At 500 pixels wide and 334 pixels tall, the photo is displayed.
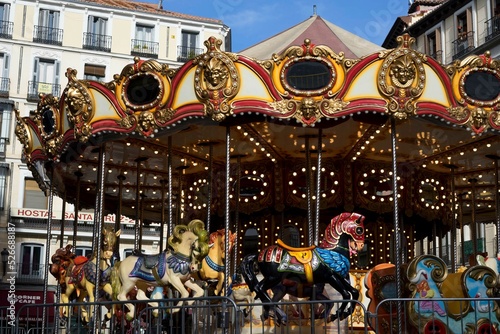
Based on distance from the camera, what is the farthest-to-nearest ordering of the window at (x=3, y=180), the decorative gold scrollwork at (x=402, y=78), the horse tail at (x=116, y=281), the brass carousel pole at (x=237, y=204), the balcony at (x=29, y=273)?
the window at (x=3, y=180) < the balcony at (x=29, y=273) < the brass carousel pole at (x=237, y=204) < the horse tail at (x=116, y=281) < the decorative gold scrollwork at (x=402, y=78)

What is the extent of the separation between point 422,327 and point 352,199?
4.96m

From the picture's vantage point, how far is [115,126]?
12.3 m

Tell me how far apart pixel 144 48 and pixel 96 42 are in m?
2.29

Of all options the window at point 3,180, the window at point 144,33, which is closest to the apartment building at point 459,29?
the window at point 144,33

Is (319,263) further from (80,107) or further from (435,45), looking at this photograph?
(435,45)

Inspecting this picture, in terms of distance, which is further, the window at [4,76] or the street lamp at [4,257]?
the window at [4,76]

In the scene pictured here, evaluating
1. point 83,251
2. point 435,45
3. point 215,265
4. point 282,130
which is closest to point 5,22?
point 83,251

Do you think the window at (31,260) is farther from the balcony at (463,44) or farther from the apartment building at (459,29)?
the balcony at (463,44)

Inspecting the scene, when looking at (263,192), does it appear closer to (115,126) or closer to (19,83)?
(115,126)

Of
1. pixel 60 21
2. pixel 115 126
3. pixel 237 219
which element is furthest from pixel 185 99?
pixel 60 21

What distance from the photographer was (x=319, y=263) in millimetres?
11281

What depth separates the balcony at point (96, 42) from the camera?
36.4 metres

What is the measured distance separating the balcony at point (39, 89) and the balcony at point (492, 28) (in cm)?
1885

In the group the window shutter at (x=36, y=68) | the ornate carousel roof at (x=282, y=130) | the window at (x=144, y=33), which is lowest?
the ornate carousel roof at (x=282, y=130)
